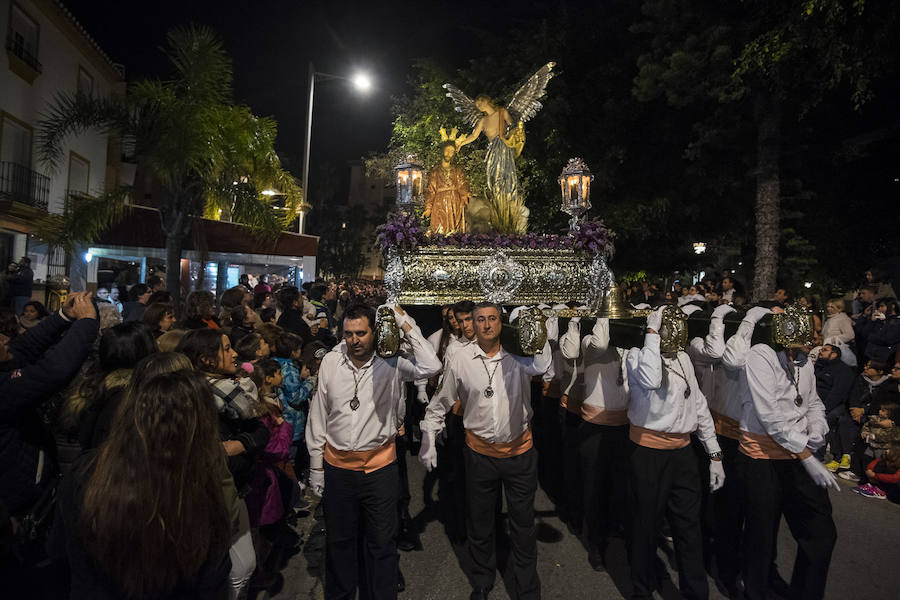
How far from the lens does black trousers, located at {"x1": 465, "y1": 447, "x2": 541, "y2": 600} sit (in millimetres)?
3596

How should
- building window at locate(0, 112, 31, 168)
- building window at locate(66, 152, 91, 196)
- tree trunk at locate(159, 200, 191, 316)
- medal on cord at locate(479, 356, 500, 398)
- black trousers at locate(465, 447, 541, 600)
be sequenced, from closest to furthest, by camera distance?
black trousers at locate(465, 447, 541, 600) < medal on cord at locate(479, 356, 500, 398) < tree trunk at locate(159, 200, 191, 316) < building window at locate(0, 112, 31, 168) < building window at locate(66, 152, 91, 196)

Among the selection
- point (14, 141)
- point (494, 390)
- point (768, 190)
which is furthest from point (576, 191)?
point (14, 141)

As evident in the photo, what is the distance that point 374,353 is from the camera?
355 centimetres

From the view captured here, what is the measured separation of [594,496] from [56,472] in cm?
386

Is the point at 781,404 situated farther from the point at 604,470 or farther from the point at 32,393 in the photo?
the point at 32,393

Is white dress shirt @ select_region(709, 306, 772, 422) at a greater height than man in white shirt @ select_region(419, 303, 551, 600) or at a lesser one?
greater

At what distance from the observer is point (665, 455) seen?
3.70m

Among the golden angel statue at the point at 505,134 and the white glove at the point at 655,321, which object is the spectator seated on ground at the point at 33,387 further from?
the golden angel statue at the point at 505,134

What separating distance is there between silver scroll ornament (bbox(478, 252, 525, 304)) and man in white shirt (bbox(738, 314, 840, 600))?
3.30 meters

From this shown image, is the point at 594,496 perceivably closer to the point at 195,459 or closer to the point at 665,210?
the point at 195,459

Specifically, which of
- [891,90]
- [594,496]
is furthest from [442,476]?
[891,90]

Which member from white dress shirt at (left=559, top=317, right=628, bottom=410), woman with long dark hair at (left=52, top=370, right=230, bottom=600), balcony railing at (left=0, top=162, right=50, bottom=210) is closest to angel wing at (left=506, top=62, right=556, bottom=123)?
white dress shirt at (left=559, top=317, right=628, bottom=410)

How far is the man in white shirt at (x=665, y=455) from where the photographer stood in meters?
3.62

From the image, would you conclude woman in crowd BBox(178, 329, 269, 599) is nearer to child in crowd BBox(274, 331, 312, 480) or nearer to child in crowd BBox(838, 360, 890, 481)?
child in crowd BBox(274, 331, 312, 480)
